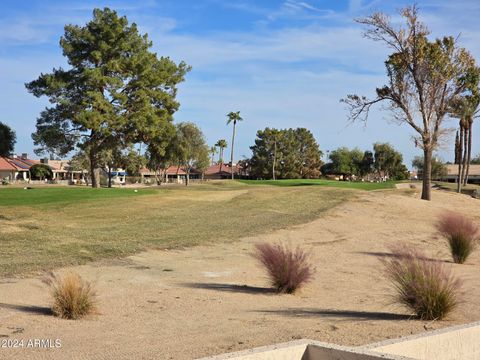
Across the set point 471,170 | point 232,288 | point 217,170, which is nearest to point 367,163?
point 471,170

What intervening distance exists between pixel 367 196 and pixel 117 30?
19.1 metres

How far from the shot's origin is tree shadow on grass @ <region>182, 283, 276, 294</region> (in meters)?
10.5

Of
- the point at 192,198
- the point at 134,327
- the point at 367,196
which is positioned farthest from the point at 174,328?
the point at 367,196

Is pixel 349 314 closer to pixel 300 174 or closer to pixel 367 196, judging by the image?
pixel 367 196

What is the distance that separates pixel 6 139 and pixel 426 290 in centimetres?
4285

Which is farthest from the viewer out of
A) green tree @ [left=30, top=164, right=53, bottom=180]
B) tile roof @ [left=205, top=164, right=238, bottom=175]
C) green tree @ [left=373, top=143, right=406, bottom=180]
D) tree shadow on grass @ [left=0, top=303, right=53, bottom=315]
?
tile roof @ [left=205, top=164, right=238, bottom=175]

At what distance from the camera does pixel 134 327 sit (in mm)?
7504

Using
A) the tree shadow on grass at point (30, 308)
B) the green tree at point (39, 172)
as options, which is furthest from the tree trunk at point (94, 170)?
the green tree at point (39, 172)

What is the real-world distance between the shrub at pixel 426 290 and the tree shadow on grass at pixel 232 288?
2.60 meters

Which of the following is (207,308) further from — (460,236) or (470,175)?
(470,175)

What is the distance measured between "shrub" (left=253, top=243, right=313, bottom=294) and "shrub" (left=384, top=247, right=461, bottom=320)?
6.78ft

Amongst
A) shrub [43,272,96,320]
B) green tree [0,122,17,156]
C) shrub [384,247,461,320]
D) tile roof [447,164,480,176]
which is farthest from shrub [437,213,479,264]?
tile roof [447,164,480,176]

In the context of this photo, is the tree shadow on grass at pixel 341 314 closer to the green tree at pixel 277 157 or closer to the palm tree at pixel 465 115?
the palm tree at pixel 465 115

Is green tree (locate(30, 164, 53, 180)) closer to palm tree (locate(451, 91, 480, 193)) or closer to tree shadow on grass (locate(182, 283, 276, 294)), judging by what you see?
palm tree (locate(451, 91, 480, 193))
